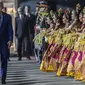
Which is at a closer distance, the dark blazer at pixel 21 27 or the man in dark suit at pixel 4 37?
the man in dark suit at pixel 4 37

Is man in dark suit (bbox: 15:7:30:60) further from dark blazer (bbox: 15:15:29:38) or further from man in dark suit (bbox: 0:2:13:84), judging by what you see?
man in dark suit (bbox: 0:2:13:84)

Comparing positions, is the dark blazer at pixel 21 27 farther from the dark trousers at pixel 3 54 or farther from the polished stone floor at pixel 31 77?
the dark trousers at pixel 3 54

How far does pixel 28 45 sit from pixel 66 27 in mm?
5423

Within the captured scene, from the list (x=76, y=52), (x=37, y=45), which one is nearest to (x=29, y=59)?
(x=37, y=45)

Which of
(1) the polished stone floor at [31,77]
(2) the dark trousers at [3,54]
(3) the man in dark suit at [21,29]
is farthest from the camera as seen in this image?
(3) the man in dark suit at [21,29]

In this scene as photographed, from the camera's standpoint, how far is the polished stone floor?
12344 millimetres

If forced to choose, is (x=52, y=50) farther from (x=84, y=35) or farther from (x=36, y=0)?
(x=36, y=0)

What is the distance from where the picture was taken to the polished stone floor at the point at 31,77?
12.3m

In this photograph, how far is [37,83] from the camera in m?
12.2

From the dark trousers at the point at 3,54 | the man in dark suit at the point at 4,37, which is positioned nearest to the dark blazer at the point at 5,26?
the man in dark suit at the point at 4,37

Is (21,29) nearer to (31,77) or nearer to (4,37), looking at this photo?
(31,77)

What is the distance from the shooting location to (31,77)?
13383 mm

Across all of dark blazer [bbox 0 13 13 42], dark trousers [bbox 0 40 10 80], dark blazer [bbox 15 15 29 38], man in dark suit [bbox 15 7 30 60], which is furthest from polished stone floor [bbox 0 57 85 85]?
dark blazer [bbox 15 15 29 38]

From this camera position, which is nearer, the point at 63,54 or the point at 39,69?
Result: the point at 63,54
